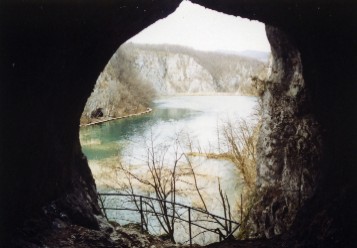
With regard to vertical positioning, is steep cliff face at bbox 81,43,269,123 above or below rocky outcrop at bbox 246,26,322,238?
above

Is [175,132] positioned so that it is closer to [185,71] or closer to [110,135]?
[110,135]

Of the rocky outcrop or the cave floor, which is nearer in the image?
the cave floor

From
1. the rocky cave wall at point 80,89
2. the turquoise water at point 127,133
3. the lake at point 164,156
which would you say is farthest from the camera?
the turquoise water at point 127,133

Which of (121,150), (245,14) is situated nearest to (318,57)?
(245,14)

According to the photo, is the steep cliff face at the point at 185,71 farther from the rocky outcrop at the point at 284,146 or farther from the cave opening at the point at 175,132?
the rocky outcrop at the point at 284,146

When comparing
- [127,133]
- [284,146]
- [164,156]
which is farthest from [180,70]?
[284,146]

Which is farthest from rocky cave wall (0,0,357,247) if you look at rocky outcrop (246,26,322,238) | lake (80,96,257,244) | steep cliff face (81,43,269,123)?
steep cliff face (81,43,269,123)

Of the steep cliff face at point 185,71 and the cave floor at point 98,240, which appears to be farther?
the steep cliff face at point 185,71

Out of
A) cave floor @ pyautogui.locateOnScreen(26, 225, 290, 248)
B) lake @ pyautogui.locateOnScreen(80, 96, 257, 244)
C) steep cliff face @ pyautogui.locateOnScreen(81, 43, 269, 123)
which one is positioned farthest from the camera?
steep cliff face @ pyautogui.locateOnScreen(81, 43, 269, 123)

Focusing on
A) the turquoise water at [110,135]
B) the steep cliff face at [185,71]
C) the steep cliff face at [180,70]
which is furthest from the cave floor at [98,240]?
the steep cliff face at [185,71]

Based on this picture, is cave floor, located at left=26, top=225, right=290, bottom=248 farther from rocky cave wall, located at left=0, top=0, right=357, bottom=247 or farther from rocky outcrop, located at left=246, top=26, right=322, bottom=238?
rocky outcrop, located at left=246, top=26, right=322, bottom=238
